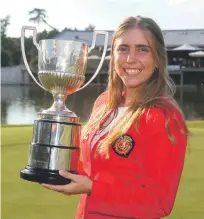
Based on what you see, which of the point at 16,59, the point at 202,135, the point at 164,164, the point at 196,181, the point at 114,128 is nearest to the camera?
the point at 164,164

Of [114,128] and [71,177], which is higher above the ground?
[114,128]

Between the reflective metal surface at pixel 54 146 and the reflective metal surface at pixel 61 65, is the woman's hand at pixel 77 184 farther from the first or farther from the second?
the reflective metal surface at pixel 61 65

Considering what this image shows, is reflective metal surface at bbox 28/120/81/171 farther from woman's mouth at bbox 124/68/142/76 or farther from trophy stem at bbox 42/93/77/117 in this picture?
woman's mouth at bbox 124/68/142/76

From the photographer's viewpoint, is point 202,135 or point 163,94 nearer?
point 163,94

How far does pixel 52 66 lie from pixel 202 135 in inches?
182

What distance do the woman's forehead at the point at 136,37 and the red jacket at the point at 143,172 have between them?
19 cm

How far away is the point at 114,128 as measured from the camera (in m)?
1.40

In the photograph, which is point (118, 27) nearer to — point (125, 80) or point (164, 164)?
point (125, 80)

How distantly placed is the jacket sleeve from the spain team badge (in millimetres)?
38

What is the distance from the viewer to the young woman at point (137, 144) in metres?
1.31

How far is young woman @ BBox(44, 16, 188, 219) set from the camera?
4.30ft

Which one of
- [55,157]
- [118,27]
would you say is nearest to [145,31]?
[118,27]

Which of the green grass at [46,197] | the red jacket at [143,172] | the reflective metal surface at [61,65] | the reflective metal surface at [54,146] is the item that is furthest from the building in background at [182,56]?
the red jacket at [143,172]

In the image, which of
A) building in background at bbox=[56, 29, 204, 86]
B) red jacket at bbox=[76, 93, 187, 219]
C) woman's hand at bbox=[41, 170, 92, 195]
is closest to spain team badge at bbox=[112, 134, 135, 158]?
red jacket at bbox=[76, 93, 187, 219]
